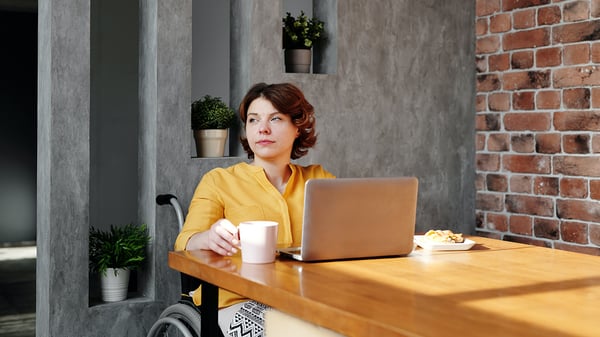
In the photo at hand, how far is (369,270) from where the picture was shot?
1.72 metres

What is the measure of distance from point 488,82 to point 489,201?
2.14ft

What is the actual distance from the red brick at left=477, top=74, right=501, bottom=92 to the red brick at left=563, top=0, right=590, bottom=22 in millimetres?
514

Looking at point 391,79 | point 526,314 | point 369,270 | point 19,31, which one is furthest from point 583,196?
point 19,31

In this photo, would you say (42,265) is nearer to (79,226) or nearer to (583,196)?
(79,226)

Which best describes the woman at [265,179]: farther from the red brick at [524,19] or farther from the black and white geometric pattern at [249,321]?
the red brick at [524,19]

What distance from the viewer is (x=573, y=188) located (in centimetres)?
355

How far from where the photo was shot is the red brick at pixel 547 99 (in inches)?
142

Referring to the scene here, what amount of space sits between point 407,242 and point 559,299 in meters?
0.59

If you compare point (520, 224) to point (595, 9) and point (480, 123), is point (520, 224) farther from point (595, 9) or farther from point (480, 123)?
point (595, 9)

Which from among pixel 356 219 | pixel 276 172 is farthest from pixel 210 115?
pixel 356 219

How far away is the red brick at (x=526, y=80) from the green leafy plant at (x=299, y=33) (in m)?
1.07

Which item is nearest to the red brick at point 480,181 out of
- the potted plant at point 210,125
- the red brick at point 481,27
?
the red brick at point 481,27

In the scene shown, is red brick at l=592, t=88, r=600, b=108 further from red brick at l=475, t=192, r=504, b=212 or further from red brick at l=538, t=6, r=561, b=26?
red brick at l=475, t=192, r=504, b=212

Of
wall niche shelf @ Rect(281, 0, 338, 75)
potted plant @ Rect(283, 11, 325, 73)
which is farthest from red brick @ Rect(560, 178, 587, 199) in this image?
potted plant @ Rect(283, 11, 325, 73)
